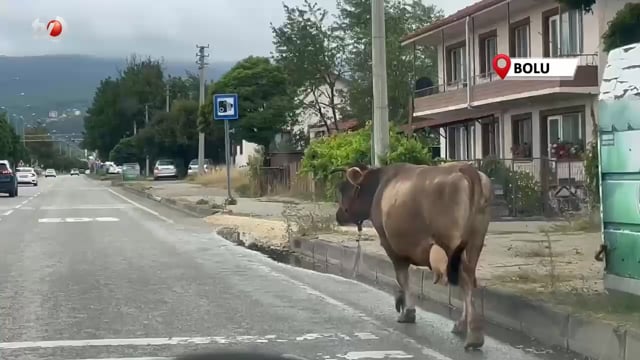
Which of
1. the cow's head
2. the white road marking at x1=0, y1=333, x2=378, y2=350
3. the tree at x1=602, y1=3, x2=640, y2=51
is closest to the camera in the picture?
the white road marking at x1=0, y1=333, x2=378, y2=350

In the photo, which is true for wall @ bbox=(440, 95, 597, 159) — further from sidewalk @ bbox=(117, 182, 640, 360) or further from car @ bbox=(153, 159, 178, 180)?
car @ bbox=(153, 159, 178, 180)

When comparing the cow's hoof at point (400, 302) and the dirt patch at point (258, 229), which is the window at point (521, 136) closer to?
the dirt patch at point (258, 229)

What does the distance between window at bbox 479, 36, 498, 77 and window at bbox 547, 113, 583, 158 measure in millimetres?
3969

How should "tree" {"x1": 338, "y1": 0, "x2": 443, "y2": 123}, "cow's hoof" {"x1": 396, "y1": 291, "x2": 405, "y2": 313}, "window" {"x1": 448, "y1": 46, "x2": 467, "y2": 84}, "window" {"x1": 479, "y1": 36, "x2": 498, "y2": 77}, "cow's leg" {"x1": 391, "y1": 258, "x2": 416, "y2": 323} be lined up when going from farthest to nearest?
"tree" {"x1": 338, "y1": 0, "x2": 443, "y2": 123} → "window" {"x1": 448, "y1": 46, "x2": 467, "y2": 84} → "window" {"x1": 479, "y1": 36, "x2": 498, "y2": 77} → "cow's hoof" {"x1": 396, "y1": 291, "x2": 405, "y2": 313} → "cow's leg" {"x1": 391, "y1": 258, "x2": 416, "y2": 323}

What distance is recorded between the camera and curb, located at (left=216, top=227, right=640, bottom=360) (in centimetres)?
746

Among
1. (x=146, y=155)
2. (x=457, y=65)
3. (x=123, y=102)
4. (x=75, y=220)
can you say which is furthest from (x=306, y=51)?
(x=123, y=102)

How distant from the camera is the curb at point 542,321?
7.46 metres

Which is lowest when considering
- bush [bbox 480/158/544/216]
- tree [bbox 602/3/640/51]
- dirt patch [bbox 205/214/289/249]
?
dirt patch [bbox 205/214/289/249]

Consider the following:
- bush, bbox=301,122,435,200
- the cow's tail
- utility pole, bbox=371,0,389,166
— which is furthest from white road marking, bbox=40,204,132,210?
the cow's tail

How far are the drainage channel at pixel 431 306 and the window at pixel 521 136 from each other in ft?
41.8

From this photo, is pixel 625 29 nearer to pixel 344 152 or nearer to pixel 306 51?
pixel 344 152

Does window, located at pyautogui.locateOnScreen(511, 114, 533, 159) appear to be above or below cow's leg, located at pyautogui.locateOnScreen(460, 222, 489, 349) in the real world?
above

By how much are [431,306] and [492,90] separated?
63.4 ft

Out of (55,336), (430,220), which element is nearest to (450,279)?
(430,220)
